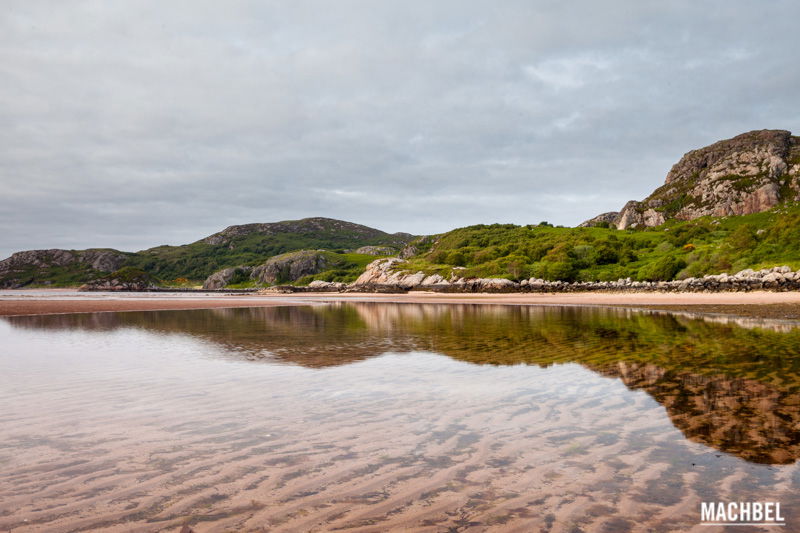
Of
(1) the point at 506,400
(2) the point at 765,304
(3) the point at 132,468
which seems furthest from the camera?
(2) the point at 765,304

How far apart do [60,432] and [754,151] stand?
681 ft

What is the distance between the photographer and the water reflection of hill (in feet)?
24.0

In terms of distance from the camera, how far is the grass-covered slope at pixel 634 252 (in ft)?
196

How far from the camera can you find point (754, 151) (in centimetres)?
16075

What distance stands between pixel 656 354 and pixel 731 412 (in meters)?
7.13

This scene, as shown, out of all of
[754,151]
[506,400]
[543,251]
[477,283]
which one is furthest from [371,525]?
[754,151]

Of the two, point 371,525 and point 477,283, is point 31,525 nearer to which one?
point 371,525

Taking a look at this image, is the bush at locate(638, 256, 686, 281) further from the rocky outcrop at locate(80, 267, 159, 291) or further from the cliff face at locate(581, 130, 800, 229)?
the rocky outcrop at locate(80, 267, 159, 291)

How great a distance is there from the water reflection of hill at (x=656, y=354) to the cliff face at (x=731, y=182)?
501 feet

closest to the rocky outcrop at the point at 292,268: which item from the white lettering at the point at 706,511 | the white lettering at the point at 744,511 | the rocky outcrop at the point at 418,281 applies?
the rocky outcrop at the point at 418,281

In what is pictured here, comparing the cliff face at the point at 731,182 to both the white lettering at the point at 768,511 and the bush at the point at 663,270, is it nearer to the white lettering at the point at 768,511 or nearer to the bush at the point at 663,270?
the bush at the point at 663,270

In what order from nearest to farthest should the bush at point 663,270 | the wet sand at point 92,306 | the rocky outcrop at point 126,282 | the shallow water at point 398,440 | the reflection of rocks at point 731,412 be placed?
the shallow water at point 398,440 < the reflection of rocks at point 731,412 < the wet sand at point 92,306 < the bush at point 663,270 < the rocky outcrop at point 126,282

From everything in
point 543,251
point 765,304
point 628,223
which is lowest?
point 765,304

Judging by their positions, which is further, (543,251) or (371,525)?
(543,251)
